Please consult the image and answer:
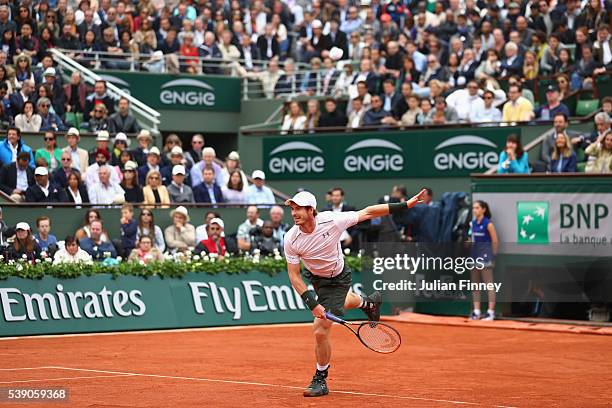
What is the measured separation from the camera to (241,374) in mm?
12742

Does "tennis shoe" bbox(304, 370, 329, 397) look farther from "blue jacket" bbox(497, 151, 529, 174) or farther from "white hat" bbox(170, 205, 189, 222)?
"blue jacket" bbox(497, 151, 529, 174)

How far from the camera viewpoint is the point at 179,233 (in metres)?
19.5

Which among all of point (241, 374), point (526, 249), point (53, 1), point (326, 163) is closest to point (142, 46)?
point (53, 1)

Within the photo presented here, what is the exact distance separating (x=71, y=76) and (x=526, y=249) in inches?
421

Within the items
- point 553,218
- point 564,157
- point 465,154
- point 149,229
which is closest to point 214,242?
point 149,229

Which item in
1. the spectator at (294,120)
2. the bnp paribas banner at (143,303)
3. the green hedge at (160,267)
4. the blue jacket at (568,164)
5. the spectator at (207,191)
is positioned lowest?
the bnp paribas banner at (143,303)

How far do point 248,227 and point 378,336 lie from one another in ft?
30.8

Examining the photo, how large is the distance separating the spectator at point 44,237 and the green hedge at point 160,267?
521mm

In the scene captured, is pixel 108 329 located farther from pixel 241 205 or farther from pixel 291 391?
pixel 291 391

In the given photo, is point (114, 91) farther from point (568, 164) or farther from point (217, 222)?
point (568, 164)

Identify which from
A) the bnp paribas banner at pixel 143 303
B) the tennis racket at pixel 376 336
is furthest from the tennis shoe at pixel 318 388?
the bnp paribas banner at pixel 143 303

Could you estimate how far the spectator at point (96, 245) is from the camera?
59.9ft

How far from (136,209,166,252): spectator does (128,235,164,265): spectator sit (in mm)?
133

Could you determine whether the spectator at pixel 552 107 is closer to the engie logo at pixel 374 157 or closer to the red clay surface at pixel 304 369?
the engie logo at pixel 374 157
